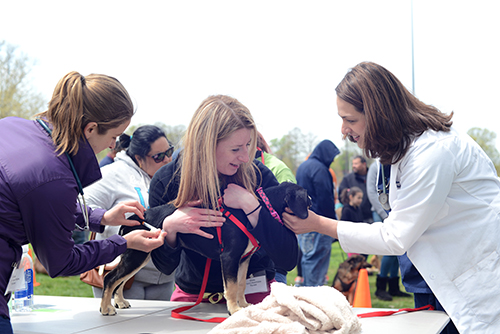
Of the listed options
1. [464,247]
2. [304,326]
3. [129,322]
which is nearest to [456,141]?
[464,247]

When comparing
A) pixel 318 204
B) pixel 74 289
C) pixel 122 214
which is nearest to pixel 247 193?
pixel 122 214

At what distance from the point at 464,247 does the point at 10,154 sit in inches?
79.1

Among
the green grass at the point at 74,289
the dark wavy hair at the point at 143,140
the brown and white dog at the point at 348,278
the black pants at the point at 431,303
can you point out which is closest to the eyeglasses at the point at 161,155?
the dark wavy hair at the point at 143,140

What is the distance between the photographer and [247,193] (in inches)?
92.7

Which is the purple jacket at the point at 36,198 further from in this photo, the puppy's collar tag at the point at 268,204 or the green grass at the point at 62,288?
the green grass at the point at 62,288

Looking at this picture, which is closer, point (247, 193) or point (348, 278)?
point (247, 193)

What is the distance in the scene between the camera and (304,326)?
5.68 feet

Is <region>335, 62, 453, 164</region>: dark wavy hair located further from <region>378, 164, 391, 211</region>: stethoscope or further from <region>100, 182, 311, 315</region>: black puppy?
<region>100, 182, 311, 315</region>: black puppy

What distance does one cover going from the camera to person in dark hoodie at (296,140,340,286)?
604 cm

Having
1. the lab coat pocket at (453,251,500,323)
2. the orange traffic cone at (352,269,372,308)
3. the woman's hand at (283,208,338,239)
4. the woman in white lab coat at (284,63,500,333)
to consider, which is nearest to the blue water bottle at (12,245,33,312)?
the woman's hand at (283,208,338,239)

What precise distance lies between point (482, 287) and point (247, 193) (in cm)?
121

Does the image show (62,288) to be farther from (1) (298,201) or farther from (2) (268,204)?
(1) (298,201)

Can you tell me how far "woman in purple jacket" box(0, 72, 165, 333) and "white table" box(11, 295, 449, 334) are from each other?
0.40 m

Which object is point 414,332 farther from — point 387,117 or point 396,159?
point 387,117
